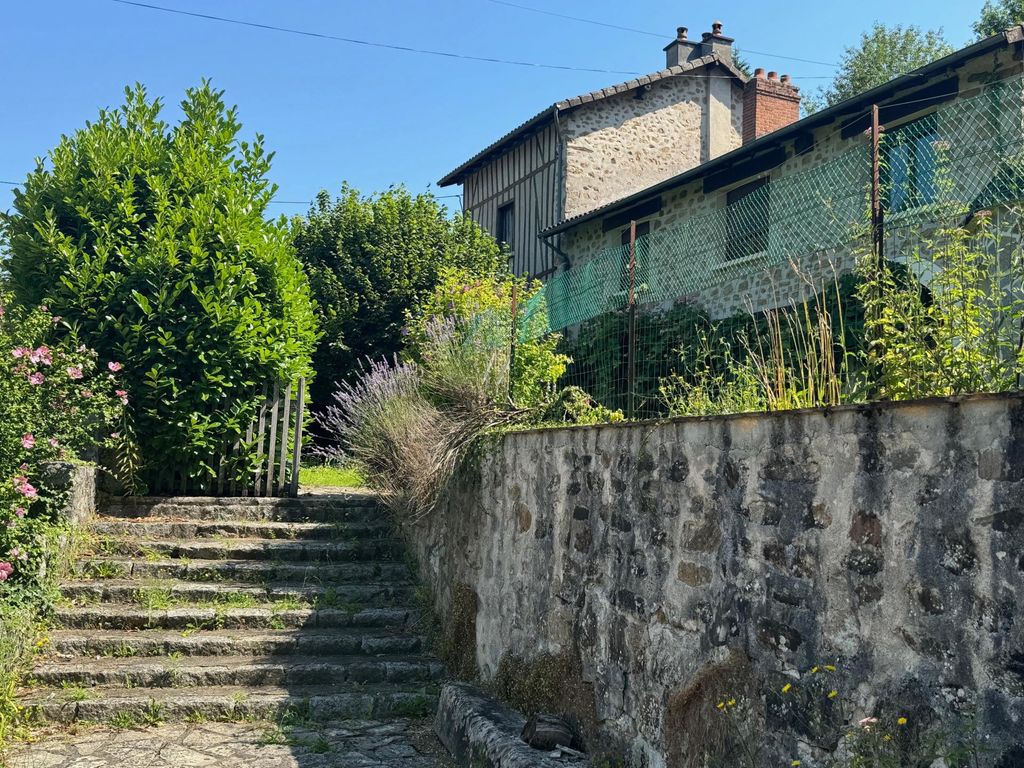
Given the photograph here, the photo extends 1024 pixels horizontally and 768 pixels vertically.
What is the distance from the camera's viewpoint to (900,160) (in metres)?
3.93

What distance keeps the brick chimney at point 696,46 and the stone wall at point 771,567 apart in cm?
1408

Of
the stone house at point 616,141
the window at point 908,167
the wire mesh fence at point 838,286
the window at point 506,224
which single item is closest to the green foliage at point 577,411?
the wire mesh fence at point 838,286

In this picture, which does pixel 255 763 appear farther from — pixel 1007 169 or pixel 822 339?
pixel 1007 169

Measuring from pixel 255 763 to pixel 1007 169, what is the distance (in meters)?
4.41

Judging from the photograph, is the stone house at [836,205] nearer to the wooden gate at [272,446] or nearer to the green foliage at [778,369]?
the green foliage at [778,369]

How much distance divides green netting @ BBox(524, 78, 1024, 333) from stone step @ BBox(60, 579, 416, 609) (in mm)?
2516

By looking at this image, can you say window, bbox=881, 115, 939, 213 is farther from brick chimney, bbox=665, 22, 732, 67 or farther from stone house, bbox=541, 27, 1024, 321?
brick chimney, bbox=665, 22, 732, 67

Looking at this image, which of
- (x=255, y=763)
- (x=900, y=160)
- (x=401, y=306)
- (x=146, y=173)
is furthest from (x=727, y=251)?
(x=401, y=306)

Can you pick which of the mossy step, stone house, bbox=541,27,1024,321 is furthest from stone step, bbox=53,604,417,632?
stone house, bbox=541,27,1024,321

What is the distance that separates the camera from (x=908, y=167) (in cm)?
386

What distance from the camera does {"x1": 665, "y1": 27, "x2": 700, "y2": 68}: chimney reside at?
17.5 metres

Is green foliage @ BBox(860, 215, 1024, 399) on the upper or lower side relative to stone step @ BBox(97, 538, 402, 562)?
upper

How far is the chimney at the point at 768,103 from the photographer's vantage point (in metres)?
16.4

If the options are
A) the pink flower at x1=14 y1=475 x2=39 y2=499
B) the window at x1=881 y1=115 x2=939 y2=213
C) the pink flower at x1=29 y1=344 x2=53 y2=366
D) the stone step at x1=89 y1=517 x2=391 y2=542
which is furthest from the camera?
the stone step at x1=89 y1=517 x2=391 y2=542
